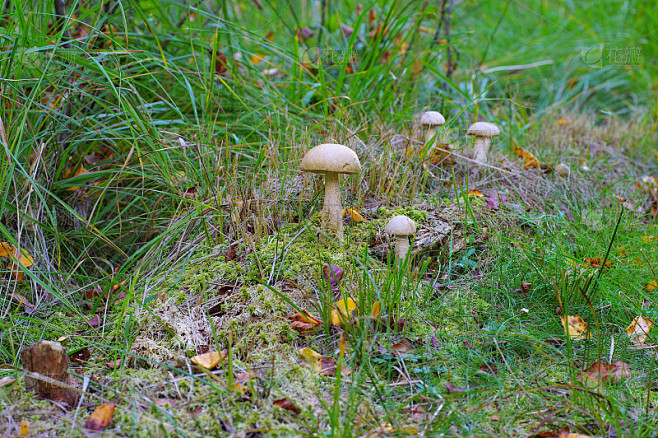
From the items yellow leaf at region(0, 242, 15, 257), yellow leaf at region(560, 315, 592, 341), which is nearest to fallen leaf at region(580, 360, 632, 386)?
yellow leaf at region(560, 315, 592, 341)

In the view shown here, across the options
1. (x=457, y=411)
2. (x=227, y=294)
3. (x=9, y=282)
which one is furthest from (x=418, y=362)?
(x=9, y=282)

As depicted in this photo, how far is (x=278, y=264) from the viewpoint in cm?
232

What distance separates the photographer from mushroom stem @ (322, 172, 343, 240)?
238 centimetres

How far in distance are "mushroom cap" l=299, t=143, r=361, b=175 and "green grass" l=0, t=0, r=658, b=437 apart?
A: 14.7 inches

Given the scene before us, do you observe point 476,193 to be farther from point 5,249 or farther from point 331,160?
point 5,249

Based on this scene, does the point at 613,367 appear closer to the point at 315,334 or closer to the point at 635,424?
the point at 635,424

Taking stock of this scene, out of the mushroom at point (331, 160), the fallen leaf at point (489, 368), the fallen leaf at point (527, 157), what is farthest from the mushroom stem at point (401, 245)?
the fallen leaf at point (527, 157)

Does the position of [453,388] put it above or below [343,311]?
below

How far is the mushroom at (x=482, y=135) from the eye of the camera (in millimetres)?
3227

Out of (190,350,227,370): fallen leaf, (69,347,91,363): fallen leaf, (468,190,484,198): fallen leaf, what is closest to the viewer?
(190,350,227,370): fallen leaf

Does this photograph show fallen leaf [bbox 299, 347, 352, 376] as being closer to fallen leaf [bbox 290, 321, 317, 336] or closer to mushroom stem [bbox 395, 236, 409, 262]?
fallen leaf [bbox 290, 321, 317, 336]

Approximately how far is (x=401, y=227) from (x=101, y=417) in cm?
140

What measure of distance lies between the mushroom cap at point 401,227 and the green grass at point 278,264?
0.48 ft

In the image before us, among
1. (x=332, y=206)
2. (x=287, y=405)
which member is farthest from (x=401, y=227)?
(x=287, y=405)
